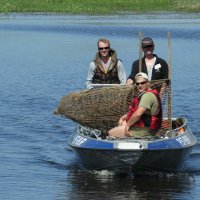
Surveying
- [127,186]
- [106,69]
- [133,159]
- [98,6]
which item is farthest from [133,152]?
[98,6]

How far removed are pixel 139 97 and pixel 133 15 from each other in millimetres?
56342

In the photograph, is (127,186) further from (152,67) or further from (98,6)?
(98,6)

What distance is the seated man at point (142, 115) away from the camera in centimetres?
1437

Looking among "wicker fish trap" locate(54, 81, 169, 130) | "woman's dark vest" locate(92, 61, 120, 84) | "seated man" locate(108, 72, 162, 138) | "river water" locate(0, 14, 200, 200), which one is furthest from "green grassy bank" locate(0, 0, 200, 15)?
"seated man" locate(108, 72, 162, 138)

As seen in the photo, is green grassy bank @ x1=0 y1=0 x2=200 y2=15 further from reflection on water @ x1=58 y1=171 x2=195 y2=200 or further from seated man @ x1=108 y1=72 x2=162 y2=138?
seated man @ x1=108 y1=72 x2=162 y2=138

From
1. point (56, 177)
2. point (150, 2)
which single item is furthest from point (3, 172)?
point (150, 2)

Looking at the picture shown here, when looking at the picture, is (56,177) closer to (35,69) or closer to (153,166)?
(153,166)

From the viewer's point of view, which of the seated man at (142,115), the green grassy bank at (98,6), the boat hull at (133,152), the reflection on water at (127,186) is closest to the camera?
the reflection on water at (127,186)

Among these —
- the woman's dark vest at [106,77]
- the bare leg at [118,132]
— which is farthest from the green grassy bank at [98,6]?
the bare leg at [118,132]

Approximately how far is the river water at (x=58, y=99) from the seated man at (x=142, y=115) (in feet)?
2.19

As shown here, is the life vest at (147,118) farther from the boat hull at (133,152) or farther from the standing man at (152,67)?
the standing man at (152,67)

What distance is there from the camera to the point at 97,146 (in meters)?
14.5

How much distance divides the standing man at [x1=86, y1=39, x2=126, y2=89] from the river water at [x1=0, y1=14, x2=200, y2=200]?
1.46 meters

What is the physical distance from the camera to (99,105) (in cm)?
1529
